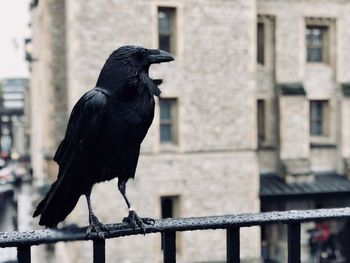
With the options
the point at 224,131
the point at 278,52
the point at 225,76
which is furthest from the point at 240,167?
the point at 278,52

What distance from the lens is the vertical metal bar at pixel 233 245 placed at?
6.22ft

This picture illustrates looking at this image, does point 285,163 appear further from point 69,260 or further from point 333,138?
point 69,260

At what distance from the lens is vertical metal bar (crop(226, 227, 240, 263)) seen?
1.90 metres

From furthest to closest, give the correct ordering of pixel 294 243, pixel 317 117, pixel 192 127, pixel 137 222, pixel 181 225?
1. pixel 317 117
2. pixel 192 127
3. pixel 137 222
4. pixel 294 243
5. pixel 181 225

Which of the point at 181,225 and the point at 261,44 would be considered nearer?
the point at 181,225

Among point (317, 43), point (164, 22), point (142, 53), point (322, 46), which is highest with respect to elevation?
point (164, 22)

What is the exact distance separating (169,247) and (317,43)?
2009 centimetres

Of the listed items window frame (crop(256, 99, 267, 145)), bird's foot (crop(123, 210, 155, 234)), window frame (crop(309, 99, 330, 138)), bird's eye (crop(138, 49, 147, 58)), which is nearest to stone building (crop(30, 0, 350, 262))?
window frame (crop(256, 99, 267, 145))

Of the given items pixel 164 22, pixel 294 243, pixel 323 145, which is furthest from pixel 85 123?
pixel 323 145

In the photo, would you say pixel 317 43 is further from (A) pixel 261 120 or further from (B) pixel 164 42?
(B) pixel 164 42

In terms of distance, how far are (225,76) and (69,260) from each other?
769 cm

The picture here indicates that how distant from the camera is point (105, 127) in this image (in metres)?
2.20

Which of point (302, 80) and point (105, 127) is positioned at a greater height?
point (302, 80)

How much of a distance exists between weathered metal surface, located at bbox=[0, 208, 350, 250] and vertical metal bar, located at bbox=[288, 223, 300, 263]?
0.03 meters
